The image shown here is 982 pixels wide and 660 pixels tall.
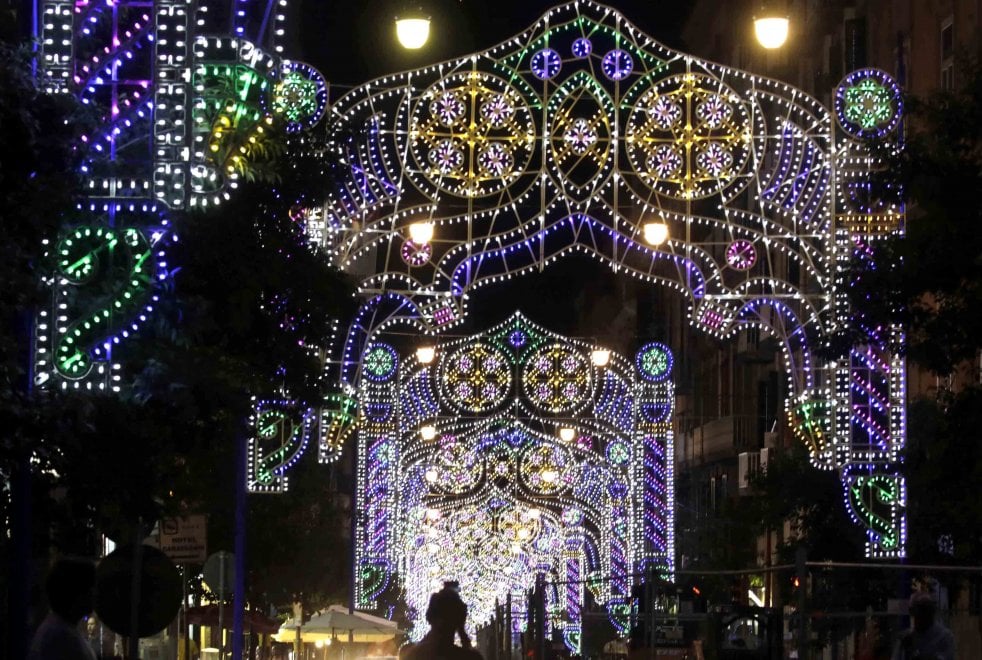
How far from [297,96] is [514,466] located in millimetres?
34799

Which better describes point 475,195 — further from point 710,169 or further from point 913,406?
point 913,406

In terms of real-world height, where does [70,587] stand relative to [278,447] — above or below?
below

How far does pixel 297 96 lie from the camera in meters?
22.3

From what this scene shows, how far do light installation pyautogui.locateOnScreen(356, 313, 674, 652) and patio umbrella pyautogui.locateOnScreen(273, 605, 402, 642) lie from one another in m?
0.78

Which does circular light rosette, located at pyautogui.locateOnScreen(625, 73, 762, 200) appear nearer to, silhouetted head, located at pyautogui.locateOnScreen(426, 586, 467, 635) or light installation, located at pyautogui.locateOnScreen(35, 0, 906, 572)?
light installation, located at pyautogui.locateOnScreen(35, 0, 906, 572)

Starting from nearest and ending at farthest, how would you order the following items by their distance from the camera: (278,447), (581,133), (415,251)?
(581,133) < (415,251) < (278,447)

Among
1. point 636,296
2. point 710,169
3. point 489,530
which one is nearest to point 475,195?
point 710,169

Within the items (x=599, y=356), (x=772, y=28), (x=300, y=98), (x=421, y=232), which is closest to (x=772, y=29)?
(x=772, y=28)

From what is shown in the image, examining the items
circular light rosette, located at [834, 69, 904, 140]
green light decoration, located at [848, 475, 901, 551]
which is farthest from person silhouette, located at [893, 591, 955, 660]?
green light decoration, located at [848, 475, 901, 551]

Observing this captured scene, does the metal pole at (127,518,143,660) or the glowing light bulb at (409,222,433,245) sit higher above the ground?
the glowing light bulb at (409,222,433,245)

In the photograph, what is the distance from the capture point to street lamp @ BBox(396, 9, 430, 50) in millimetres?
21141

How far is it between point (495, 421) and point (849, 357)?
2637 cm

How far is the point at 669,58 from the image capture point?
78.7ft

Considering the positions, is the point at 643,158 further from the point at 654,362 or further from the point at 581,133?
the point at 654,362
